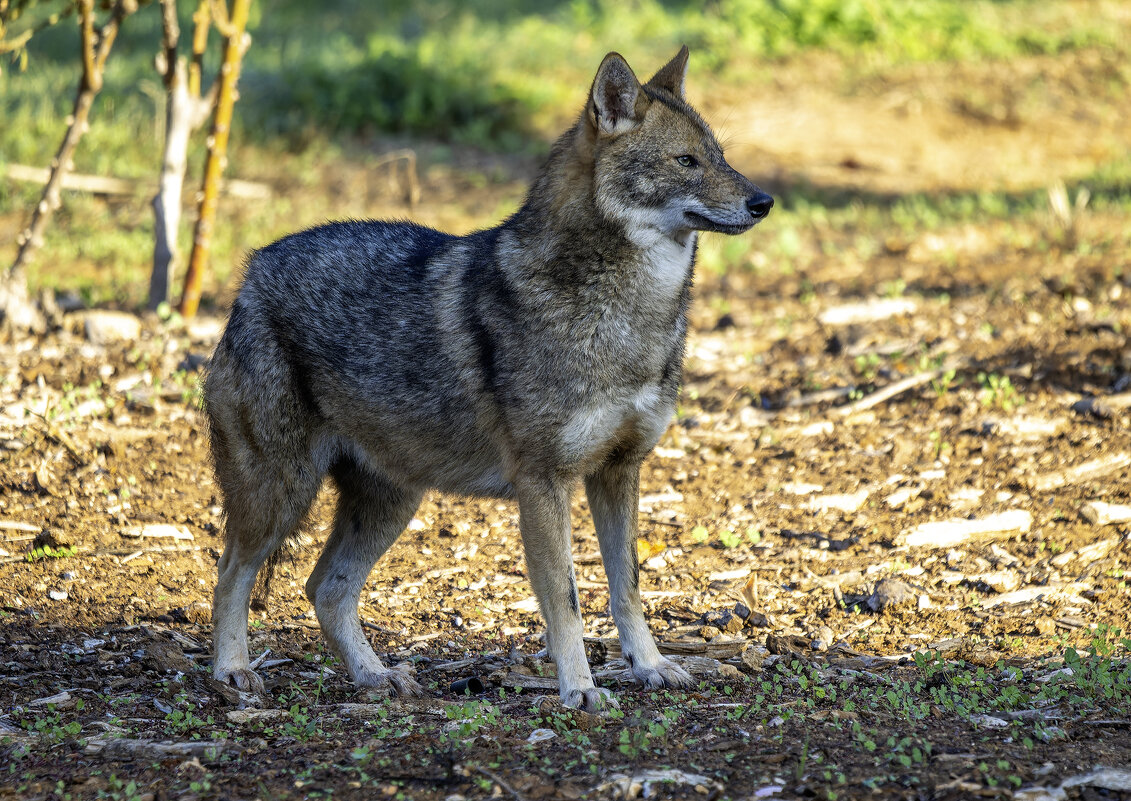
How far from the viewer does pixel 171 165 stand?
8477 mm

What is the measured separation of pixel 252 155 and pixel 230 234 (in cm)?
198

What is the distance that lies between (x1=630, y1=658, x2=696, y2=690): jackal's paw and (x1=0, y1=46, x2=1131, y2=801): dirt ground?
111 mm

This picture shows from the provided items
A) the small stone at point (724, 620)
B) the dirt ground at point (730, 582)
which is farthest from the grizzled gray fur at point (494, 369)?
the small stone at point (724, 620)

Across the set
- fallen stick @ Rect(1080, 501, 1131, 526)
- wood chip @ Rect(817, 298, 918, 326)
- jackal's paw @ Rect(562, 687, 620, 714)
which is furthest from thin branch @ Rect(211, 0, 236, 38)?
fallen stick @ Rect(1080, 501, 1131, 526)

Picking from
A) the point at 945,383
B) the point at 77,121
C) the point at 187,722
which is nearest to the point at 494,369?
the point at 187,722

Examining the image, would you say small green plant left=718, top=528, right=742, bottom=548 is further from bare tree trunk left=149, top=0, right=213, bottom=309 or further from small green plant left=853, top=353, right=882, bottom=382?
bare tree trunk left=149, top=0, right=213, bottom=309

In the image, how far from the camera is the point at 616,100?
14.6 ft

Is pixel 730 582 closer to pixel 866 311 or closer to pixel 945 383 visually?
pixel 945 383

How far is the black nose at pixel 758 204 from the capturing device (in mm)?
4340

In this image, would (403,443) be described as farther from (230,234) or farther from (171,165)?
(230,234)

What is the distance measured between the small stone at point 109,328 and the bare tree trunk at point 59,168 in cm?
38

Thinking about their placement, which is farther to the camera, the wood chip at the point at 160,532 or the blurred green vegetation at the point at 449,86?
the blurred green vegetation at the point at 449,86

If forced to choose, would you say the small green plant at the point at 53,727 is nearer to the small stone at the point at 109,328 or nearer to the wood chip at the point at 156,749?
the wood chip at the point at 156,749

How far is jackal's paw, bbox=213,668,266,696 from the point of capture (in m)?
4.61
